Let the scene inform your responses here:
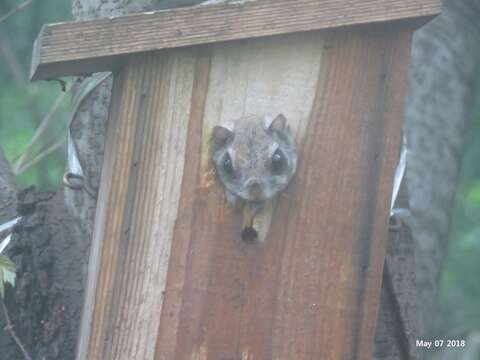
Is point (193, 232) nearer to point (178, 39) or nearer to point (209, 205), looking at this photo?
point (209, 205)

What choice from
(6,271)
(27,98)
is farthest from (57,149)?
(6,271)

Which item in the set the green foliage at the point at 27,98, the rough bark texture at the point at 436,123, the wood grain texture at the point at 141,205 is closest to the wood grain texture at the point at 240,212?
the wood grain texture at the point at 141,205

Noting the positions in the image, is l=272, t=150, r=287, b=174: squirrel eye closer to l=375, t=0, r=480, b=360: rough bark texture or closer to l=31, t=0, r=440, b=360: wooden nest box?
l=31, t=0, r=440, b=360: wooden nest box

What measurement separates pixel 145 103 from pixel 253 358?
1.96 feet

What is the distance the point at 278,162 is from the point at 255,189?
83 mm

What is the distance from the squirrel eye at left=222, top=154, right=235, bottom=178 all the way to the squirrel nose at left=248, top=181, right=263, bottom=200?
5 cm

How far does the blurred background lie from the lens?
18.3 ft

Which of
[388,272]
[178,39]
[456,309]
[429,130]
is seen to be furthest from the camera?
[456,309]

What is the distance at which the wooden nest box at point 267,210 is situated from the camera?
8.13 feet

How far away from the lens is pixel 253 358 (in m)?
2.53

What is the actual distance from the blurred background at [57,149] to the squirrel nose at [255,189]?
282 centimetres

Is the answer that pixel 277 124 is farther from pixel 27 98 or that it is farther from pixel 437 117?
pixel 27 98

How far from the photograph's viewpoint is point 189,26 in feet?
7.91

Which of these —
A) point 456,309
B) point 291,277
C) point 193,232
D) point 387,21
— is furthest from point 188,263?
point 456,309
